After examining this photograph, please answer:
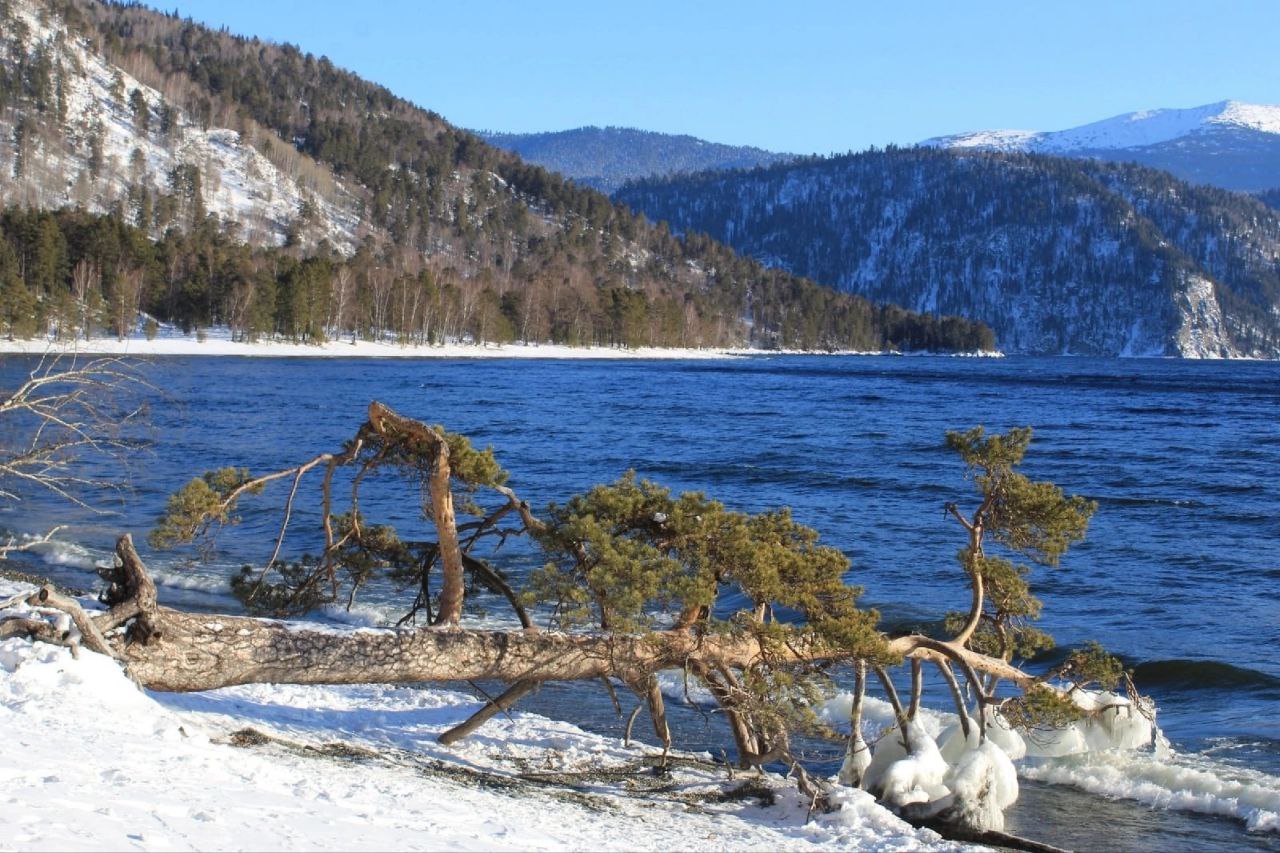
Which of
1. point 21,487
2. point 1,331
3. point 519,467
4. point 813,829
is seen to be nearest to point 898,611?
point 813,829

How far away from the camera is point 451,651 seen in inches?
294

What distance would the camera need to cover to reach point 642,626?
24.3ft

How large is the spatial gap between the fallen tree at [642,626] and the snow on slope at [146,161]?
495ft

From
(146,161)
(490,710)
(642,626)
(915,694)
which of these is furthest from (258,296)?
(915,694)

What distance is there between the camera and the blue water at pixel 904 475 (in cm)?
1390

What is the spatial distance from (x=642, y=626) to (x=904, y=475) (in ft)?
79.8

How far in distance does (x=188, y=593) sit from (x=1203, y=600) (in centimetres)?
1463

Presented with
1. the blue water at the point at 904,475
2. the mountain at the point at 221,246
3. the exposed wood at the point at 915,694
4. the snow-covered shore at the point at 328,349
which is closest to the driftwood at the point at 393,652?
the exposed wood at the point at 915,694

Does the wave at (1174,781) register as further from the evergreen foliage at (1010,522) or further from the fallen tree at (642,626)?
the evergreen foliage at (1010,522)

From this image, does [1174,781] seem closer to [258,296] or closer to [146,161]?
[258,296]

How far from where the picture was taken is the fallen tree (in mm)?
7000

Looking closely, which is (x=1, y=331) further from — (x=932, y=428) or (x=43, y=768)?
(x=43, y=768)

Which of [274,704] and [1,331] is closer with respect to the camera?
[274,704]

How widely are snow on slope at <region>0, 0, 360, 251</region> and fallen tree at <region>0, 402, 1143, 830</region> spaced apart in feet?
495
